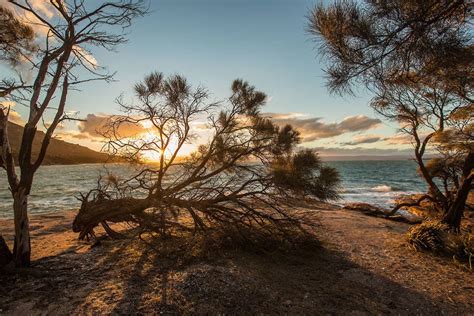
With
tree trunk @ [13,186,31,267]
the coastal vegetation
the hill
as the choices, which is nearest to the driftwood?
the coastal vegetation

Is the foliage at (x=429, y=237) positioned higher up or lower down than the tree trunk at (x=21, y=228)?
lower down

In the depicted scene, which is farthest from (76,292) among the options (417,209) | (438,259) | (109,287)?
(417,209)

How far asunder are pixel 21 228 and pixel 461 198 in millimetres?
11527

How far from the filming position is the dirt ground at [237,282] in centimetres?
519

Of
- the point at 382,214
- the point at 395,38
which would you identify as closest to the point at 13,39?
the point at 395,38

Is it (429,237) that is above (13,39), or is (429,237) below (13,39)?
below

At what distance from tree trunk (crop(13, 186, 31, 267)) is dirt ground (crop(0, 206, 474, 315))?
11.6 inches

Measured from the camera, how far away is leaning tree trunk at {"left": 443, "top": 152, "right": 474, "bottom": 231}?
9172mm

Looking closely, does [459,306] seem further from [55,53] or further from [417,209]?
[417,209]

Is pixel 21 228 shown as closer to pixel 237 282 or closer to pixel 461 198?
pixel 237 282

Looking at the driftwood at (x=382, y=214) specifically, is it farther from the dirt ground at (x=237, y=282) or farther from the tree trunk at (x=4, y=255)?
the tree trunk at (x=4, y=255)

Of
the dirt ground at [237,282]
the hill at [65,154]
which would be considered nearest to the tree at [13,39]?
the dirt ground at [237,282]

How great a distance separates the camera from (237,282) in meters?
5.85

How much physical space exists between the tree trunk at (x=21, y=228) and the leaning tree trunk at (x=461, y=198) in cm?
1119
